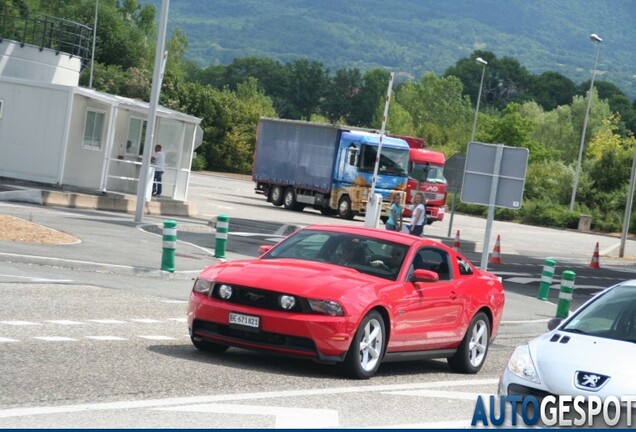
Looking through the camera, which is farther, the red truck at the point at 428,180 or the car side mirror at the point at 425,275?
the red truck at the point at 428,180

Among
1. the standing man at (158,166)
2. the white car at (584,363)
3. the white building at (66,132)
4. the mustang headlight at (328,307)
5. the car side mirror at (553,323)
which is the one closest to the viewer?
the white car at (584,363)

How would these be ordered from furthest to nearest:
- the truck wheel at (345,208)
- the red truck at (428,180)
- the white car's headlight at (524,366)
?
the red truck at (428,180) → the truck wheel at (345,208) → the white car's headlight at (524,366)

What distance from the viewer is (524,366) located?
9305 mm

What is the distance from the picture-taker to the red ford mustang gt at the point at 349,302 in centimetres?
1192

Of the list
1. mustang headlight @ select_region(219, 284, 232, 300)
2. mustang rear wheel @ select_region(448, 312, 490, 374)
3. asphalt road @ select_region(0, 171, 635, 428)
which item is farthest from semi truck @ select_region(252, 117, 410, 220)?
mustang headlight @ select_region(219, 284, 232, 300)

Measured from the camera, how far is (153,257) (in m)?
24.1

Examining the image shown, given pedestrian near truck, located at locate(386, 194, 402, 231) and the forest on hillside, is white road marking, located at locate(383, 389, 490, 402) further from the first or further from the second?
the forest on hillside

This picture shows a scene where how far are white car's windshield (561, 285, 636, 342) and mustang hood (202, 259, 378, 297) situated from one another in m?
2.53

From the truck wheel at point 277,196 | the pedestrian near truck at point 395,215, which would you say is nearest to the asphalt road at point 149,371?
the pedestrian near truck at point 395,215

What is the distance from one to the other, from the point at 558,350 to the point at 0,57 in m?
34.1

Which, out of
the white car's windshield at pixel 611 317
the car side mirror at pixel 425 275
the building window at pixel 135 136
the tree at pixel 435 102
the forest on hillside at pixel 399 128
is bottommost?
the car side mirror at pixel 425 275

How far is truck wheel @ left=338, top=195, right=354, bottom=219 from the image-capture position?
2037 inches

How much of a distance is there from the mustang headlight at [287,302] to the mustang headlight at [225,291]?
1.74 ft

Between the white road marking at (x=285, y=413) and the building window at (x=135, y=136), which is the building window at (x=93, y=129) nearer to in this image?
the building window at (x=135, y=136)
